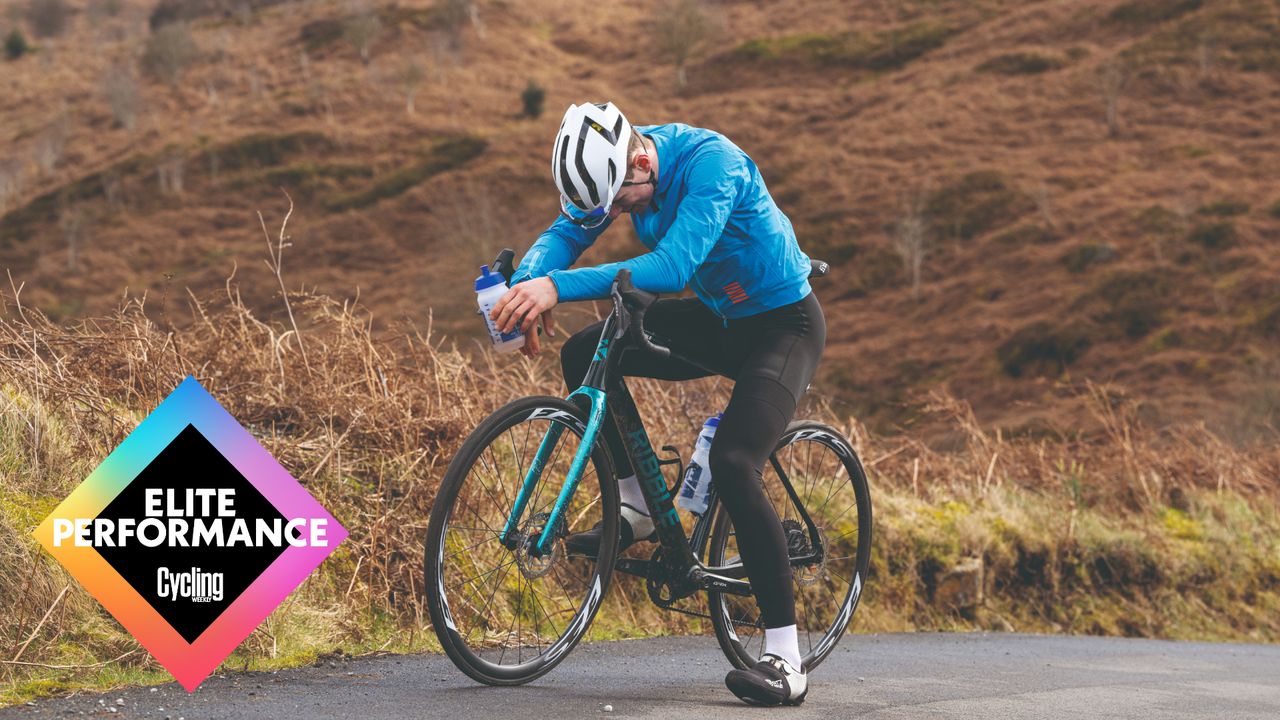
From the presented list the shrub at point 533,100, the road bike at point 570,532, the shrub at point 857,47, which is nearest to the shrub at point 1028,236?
the shrub at point 857,47

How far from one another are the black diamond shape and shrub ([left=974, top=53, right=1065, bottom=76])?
93.9 meters

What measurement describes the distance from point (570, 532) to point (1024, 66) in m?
94.4

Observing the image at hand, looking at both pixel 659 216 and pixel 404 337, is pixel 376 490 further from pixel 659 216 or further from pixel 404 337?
pixel 659 216

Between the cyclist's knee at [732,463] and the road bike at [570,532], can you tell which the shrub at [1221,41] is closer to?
the road bike at [570,532]

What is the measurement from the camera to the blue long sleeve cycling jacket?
489 centimetres

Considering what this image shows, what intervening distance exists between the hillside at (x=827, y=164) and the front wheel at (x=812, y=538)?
117 ft

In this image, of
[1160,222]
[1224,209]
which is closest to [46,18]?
[1160,222]

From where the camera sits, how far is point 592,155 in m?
4.86

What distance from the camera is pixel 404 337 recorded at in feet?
24.5

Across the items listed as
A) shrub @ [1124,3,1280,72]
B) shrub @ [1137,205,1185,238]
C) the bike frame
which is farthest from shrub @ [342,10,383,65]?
the bike frame

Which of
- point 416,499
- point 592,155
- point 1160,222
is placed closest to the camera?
point 592,155

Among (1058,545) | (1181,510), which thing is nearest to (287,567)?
(1058,545)

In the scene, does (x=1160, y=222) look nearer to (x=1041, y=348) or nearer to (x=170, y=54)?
(x=1041, y=348)

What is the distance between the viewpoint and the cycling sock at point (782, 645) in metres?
5.21
